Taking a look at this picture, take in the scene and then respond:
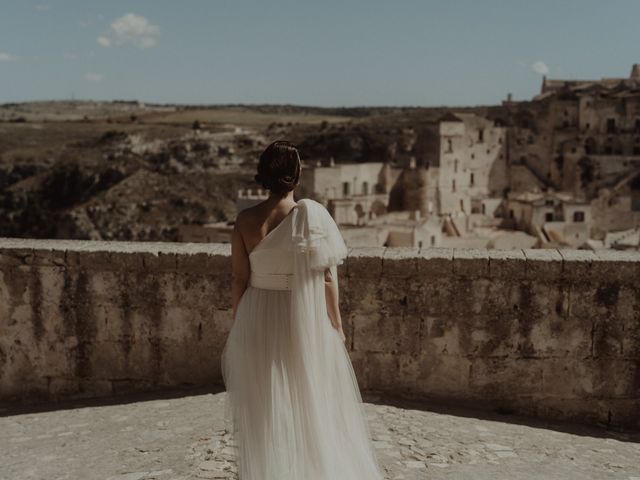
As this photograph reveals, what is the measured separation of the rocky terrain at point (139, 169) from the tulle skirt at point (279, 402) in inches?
1966

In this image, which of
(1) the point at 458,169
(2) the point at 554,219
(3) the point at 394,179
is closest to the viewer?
(2) the point at 554,219

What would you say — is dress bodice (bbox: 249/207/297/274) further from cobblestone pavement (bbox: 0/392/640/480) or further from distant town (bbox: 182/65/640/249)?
distant town (bbox: 182/65/640/249)

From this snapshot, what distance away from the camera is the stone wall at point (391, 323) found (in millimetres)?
5332

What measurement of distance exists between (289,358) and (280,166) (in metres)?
0.96

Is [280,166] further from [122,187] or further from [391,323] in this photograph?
[122,187]

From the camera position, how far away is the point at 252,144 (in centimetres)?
8175

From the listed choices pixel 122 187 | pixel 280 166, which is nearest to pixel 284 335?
pixel 280 166

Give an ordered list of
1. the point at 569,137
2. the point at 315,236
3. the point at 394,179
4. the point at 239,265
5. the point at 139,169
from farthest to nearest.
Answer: the point at 139,169
the point at 569,137
the point at 394,179
the point at 239,265
the point at 315,236

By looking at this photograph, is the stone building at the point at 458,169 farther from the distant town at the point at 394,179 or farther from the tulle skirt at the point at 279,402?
the tulle skirt at the point at 279,402

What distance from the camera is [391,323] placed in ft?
18.1

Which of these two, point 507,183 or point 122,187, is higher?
point 507,183

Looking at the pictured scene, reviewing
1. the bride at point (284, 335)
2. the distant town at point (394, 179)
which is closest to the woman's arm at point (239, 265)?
the bride at point (284, 335)

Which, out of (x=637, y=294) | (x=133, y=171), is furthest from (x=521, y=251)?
(x=133, y=171)

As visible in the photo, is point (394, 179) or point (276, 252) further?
point (394, 179)
